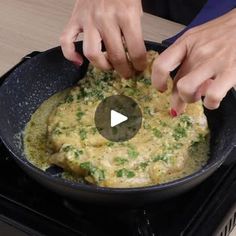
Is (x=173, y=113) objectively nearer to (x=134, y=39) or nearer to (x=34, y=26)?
(x=134, y=39)

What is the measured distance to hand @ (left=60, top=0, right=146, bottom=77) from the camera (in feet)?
3.34

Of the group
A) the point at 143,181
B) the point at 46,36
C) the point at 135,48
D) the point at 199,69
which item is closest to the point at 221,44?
the point at 199,69

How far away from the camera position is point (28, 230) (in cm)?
92

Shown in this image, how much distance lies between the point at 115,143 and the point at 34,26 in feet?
2.46

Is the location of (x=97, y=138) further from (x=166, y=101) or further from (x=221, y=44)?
(x=221, y=44)

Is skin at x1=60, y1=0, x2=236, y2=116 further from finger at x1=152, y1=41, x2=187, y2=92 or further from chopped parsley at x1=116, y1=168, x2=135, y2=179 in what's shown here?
chopped parsley at x1=116, y1=168, x2=135, y2=179

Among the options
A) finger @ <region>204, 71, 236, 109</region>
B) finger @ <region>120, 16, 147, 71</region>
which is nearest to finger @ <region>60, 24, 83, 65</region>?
finger @ <region>120, 16, 147, 71</region>

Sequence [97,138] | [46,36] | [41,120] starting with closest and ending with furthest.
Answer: [97,138], [41,120], [46,36]

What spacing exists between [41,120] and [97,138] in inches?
6.5

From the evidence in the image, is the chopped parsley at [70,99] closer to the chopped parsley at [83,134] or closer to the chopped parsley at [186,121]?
the chopped parsley at [83,134]

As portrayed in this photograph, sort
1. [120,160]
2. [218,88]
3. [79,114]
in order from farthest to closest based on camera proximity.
→ [79,114], [120,160], [218,88]

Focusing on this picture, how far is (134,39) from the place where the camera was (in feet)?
3.34

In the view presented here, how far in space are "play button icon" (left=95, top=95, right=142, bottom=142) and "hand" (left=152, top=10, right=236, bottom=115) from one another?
0.10 metres

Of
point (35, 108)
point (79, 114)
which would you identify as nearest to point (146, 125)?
point (79, 114)
